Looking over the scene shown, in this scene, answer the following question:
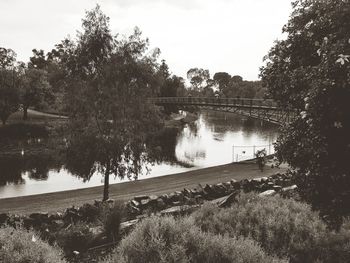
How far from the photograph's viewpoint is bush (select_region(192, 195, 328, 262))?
44.6 feet

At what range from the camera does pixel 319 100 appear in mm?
10219

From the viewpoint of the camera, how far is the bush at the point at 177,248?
35.6 ft

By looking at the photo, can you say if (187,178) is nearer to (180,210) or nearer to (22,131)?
(180,210)

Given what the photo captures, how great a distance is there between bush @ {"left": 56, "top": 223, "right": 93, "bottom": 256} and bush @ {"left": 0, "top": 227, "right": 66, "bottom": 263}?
79.2 inches

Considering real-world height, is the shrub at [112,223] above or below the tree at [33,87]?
below

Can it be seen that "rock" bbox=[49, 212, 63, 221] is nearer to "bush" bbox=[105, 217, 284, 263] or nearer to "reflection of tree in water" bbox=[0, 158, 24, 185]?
"bush" bbox=[105, 217, 284, 263]

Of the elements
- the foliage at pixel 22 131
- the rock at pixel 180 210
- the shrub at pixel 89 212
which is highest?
the rock at pixel 180 210

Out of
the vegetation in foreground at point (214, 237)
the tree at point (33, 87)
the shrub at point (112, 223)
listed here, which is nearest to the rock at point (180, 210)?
the vegetation in foreground at point (214, 237)

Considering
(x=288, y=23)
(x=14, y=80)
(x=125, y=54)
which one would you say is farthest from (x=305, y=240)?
(x=14, y=80)

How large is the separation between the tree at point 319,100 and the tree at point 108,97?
1149 cm

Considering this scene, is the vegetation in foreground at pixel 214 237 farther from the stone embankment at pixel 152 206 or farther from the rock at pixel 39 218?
the rock at pixel 39 218

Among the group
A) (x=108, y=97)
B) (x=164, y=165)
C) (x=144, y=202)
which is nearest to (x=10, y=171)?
(x=164, y=165)

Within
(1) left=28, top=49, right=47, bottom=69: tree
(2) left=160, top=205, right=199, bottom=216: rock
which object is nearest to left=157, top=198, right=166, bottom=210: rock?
(2) left=160, top=205, right=199, bottom=216: rock

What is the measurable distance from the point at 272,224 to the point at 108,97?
12757mm
